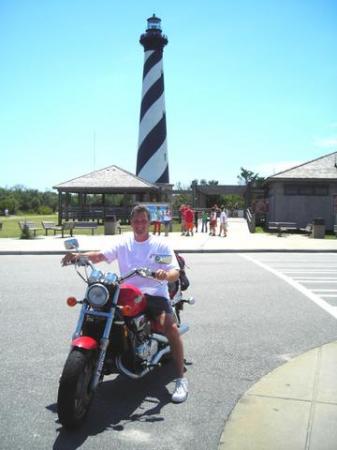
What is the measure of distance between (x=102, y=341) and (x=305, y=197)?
27.9m

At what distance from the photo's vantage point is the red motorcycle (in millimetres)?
3898

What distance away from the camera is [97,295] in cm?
417

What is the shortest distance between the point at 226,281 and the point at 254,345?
16.4 feet

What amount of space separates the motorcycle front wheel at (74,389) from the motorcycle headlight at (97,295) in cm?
37

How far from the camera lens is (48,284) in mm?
10812

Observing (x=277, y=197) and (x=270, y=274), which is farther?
(x=277, y=197)

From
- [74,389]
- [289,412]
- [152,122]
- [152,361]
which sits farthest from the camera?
[152,122]

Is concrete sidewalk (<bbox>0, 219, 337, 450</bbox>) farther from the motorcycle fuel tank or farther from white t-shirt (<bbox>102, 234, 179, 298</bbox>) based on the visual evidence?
white t-shirt (<bbox>102, 234, 179, 298</bbox>)

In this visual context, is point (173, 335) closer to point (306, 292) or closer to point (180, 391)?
point (180, 391)

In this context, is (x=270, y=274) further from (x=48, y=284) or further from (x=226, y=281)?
(x=48, y=284)

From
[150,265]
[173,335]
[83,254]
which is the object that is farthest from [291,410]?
[83,254]

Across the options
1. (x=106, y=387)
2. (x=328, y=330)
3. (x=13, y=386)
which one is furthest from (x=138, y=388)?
(x=328, y=330)

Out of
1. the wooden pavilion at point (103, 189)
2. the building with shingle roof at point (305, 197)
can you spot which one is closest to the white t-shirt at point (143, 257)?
the building with shingle roof at point (305, 197)

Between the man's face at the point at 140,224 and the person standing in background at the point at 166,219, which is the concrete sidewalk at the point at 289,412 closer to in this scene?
the man's face at the point at 140,224
